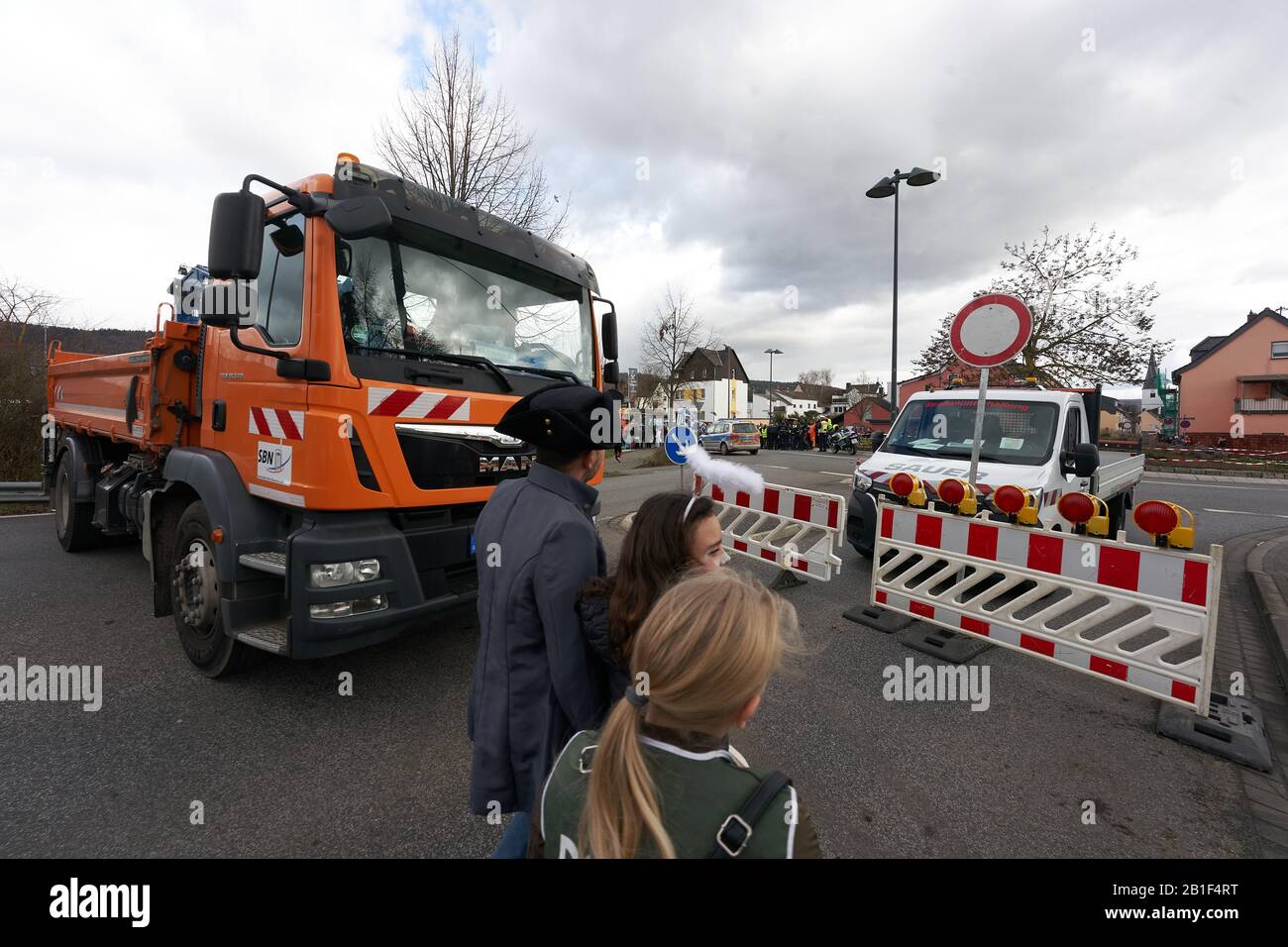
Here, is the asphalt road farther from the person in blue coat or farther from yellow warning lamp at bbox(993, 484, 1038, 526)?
yellow warning lamp at bbox(993, 484, 1038, 526)

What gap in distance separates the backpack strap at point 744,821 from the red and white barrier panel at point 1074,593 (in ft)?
10.8

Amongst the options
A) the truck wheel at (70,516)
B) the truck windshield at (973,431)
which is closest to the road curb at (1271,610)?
the truck windshield at (973,431)

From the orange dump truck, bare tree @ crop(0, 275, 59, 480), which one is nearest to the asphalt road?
the orange dump truck

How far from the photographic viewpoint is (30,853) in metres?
2.13

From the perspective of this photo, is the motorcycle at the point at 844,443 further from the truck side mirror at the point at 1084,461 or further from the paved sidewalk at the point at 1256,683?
the truck side mirror at the point at 1084,461

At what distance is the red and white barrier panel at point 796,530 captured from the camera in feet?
16.6

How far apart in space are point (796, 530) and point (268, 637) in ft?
14.8

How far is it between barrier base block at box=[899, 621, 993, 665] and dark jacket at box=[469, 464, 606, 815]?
341 cm

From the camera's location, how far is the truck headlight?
9.32 feet


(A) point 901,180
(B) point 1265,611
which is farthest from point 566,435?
(A) point 901,180

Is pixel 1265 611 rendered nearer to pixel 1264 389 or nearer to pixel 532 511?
pixel 532 511

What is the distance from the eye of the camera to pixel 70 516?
6527mm

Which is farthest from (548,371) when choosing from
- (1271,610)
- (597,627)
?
(1271,610)
